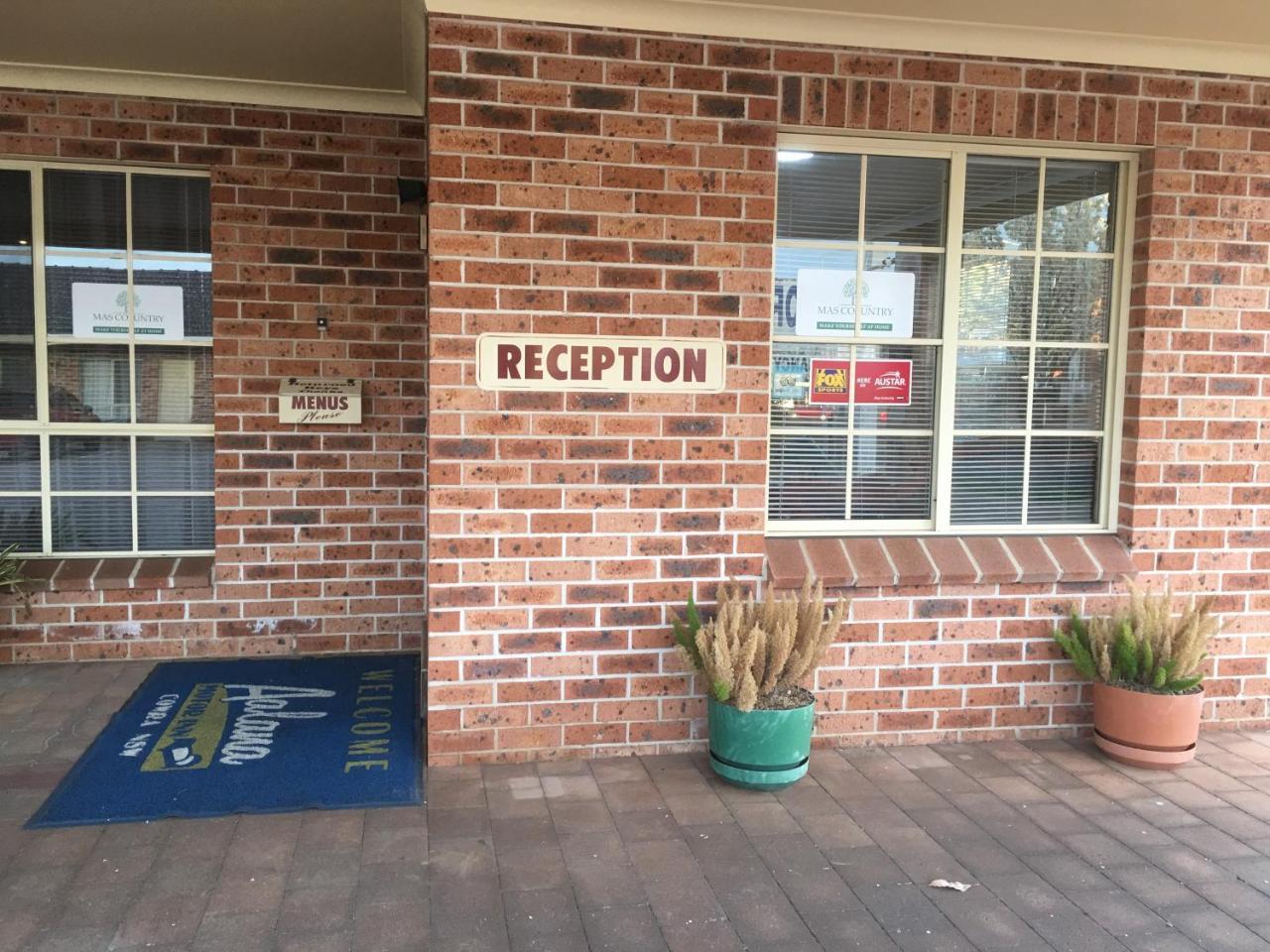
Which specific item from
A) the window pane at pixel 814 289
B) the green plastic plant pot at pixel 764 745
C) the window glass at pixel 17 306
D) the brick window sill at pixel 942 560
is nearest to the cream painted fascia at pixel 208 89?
the window glass at pixel 17 306

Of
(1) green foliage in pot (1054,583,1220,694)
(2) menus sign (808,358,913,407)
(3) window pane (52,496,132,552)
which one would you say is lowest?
(1) green foliage in pot (1054,583,1220,694)

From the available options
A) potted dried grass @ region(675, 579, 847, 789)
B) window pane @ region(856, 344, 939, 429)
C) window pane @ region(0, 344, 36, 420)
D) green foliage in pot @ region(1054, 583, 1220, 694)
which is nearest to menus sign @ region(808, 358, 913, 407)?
window pane @ region(856, 344, 939, 429)

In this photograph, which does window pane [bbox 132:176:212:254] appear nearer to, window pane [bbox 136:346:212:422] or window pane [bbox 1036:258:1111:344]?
window pane [bbox 136:346:212:422]

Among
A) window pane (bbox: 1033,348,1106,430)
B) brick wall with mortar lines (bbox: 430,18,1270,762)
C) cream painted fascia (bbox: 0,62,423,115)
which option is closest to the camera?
brick wall with mortar lines (bbox: 430,18,1270,762)

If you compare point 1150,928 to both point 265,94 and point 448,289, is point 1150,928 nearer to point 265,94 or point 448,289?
point 448,289

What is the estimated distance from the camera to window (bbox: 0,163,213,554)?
4.82 meters

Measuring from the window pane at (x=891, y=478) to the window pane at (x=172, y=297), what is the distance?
3.45m

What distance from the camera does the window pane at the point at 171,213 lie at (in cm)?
487

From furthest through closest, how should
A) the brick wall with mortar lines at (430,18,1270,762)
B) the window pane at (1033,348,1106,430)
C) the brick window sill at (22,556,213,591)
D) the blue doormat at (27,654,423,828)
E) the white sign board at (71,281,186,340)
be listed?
the white sign board at (71,281,186,340)
the brick window sill at (22,556,213,591)
the window pane at (1033,348,1106,430)
the brick wall with mortar lines at (430,18,1270,762)
the blue doormat at (27,654,423,828)

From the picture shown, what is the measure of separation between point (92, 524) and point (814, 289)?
12.8 ft

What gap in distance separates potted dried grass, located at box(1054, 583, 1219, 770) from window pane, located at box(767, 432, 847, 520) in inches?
48.0

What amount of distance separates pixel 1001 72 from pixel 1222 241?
1244mm

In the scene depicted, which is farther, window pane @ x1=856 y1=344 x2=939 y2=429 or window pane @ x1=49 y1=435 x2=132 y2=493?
window pane @ x1=49 y1=435 x2=132 y2=493

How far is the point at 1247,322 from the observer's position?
Result: 4.12 metres
